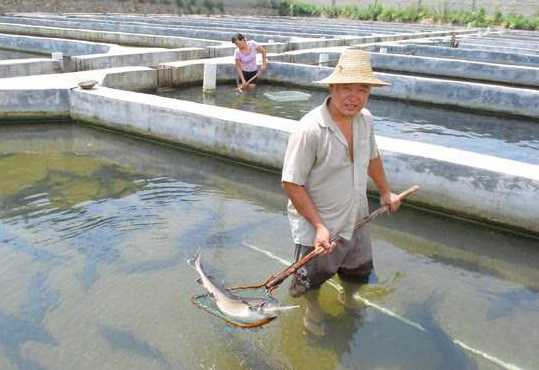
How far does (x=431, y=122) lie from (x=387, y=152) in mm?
4671

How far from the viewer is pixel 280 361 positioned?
327cm

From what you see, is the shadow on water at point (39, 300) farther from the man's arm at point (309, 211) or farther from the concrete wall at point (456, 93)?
the concrete wall at point (456, 93)

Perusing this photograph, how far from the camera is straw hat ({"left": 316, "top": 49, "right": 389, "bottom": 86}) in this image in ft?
8.54

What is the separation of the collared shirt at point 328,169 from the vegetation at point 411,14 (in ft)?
130

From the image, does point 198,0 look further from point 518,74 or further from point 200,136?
point 200,136

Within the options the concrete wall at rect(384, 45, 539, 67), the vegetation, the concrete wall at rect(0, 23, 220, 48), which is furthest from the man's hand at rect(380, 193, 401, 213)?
the vegetation

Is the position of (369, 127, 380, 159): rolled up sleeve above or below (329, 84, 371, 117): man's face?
below

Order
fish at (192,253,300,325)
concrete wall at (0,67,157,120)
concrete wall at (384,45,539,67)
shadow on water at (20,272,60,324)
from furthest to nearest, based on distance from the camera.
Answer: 1. concrete wall at (384,45,539,67)
2. concrete wall at (0,67,157,120)
3. shadow on water at (20,272,60,324)
4. fish at (192,253,300,325)

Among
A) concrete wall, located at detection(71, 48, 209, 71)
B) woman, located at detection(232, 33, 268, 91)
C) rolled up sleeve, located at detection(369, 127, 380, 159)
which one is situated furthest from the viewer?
concrete wall, located at detection(71, 48, 209, 71)

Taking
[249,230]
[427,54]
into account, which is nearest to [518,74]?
[427,54]

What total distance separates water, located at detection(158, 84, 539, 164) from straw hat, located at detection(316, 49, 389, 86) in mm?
5974

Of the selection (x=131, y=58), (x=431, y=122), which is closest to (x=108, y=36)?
(x=131, y=58)

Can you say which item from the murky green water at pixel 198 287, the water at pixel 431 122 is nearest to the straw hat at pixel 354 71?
the murky green water at pixel 198 287

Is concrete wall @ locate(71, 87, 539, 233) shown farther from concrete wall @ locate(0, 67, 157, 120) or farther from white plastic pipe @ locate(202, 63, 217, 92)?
white plastic pipe @ locate(202, 63, 217, 92)
